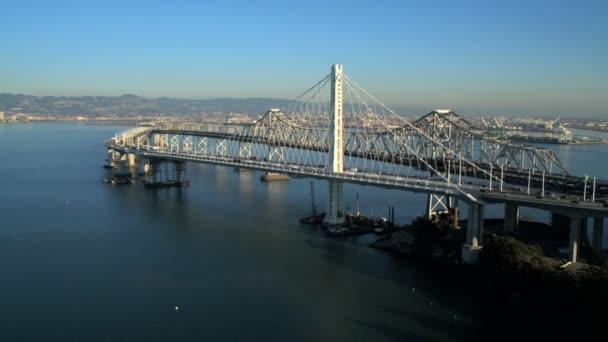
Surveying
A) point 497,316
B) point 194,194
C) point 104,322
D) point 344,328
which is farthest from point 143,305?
point 194,194

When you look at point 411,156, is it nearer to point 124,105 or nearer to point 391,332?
point 391,332

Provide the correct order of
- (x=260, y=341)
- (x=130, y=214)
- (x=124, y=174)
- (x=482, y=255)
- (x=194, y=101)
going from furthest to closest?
(x=194, y=101) < (x=124, y=174) < (x=130, y=214) < (x=482, y=255) < (x=260, y=341)

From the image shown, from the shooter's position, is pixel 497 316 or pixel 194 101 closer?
pixel 497 316

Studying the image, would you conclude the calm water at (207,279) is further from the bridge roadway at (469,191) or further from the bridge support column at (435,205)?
the bridge roadway at (469,191)

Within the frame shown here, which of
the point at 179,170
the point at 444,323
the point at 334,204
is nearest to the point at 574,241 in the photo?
the point at 444,323

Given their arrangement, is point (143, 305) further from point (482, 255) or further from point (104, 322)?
point (482, 255)
